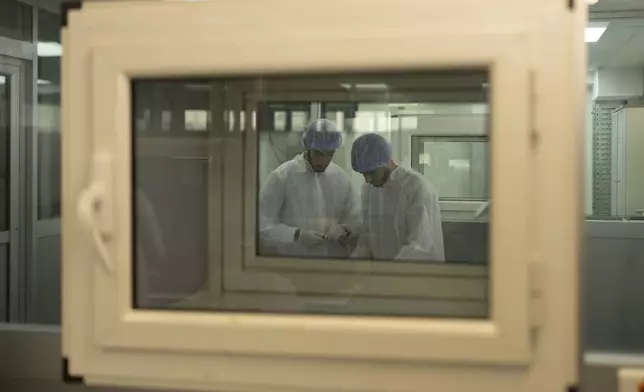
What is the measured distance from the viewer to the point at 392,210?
1414 millimetres

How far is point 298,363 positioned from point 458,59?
46 cm

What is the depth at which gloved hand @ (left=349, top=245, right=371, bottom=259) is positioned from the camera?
119 centimetres

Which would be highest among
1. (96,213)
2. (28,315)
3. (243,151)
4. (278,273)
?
(243,151)

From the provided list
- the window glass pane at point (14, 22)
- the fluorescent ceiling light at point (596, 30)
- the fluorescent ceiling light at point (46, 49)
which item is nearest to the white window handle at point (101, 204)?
the fluorescent ceiling light at point (46, 49)

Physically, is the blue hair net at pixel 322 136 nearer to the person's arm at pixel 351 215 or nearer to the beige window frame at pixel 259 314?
the person's arm at pixel 351 215

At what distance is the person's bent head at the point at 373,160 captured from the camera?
1.38 meters

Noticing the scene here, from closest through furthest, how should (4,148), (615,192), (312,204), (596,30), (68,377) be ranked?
(68,377)
(312,204)
(4,148)
(596,30)
(615,192)

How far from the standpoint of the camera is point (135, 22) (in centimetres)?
95

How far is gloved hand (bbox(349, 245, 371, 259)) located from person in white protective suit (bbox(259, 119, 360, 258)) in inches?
0.7

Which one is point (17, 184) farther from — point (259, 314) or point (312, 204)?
point (259, 314)

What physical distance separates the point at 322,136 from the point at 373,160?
0.55ft

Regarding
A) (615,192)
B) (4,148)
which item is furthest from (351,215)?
(615,192)

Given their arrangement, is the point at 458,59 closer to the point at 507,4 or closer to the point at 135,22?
the point at 507,4

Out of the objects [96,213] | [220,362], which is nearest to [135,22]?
[96,213]
